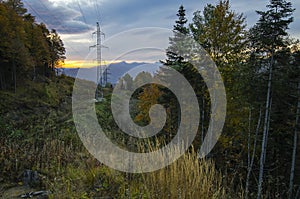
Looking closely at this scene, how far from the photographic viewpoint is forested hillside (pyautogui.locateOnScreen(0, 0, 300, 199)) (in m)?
3.02

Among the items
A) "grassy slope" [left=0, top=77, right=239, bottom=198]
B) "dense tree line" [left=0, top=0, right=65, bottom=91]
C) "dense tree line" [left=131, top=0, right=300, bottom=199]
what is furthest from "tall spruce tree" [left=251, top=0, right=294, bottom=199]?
"dense tree line" [left=0, top=0, right=65, bottom=91]

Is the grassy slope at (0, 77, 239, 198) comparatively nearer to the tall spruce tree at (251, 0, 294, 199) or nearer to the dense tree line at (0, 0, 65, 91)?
the tall spruce tree at (251, 0, 294, 199)

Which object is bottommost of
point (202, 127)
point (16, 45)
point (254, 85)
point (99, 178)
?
point (202, 127)

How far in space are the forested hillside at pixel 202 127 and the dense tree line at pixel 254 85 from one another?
0.16 feet

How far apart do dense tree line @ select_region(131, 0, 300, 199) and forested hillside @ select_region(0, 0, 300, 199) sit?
5 centimetres

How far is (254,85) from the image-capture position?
9.32 m

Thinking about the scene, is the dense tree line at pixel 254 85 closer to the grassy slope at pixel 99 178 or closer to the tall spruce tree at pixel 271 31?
the tall spruce tree at pixel 271 31

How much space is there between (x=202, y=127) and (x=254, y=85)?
4253 mm

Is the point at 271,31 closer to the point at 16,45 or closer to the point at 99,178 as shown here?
the point at 99,178

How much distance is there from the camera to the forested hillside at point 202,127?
302 centimetres

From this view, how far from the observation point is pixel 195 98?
13.2 meters

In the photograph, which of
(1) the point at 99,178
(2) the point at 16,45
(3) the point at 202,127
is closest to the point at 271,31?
(3) the point at 202,127

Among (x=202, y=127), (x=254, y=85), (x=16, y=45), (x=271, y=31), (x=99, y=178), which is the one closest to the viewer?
(x=99, y=178)

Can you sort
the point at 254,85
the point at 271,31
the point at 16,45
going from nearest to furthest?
1. the point at 271,31
2. the point at 254,85
3. the point at 16,45
